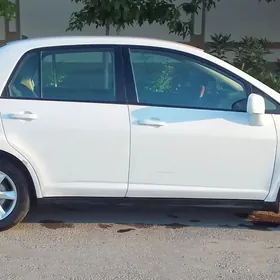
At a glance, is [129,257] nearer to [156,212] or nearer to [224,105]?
[156,212]

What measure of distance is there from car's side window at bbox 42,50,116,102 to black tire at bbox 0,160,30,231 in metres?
0.67

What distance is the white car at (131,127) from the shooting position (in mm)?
4586

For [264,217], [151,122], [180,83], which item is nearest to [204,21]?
[264,217]

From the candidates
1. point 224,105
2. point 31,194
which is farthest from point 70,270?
point 224,105

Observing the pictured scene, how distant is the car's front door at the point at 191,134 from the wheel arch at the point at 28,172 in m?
0.80

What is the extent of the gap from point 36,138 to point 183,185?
129cm

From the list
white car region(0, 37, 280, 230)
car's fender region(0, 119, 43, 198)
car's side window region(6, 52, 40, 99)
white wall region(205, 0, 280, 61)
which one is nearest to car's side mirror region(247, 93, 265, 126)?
white car region(0, 37, 280, 230)

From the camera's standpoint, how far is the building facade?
12.4 metres

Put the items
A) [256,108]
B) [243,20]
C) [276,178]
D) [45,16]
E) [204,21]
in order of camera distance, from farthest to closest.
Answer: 1. [45,16]
2. [243,20]
3. [204,21]
4. [276,178]
5. [256,108]

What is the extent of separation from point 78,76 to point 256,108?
150 centimetres

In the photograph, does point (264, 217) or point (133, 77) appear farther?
point (264, 217)

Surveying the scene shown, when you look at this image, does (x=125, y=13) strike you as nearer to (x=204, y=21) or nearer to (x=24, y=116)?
(x=24, y=116)

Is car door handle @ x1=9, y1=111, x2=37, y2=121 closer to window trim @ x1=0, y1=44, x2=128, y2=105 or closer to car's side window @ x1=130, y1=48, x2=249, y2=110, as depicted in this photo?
window trim @ x1=0, y1=44, x2=128, y2=105

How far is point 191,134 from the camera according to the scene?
15.0 feet
